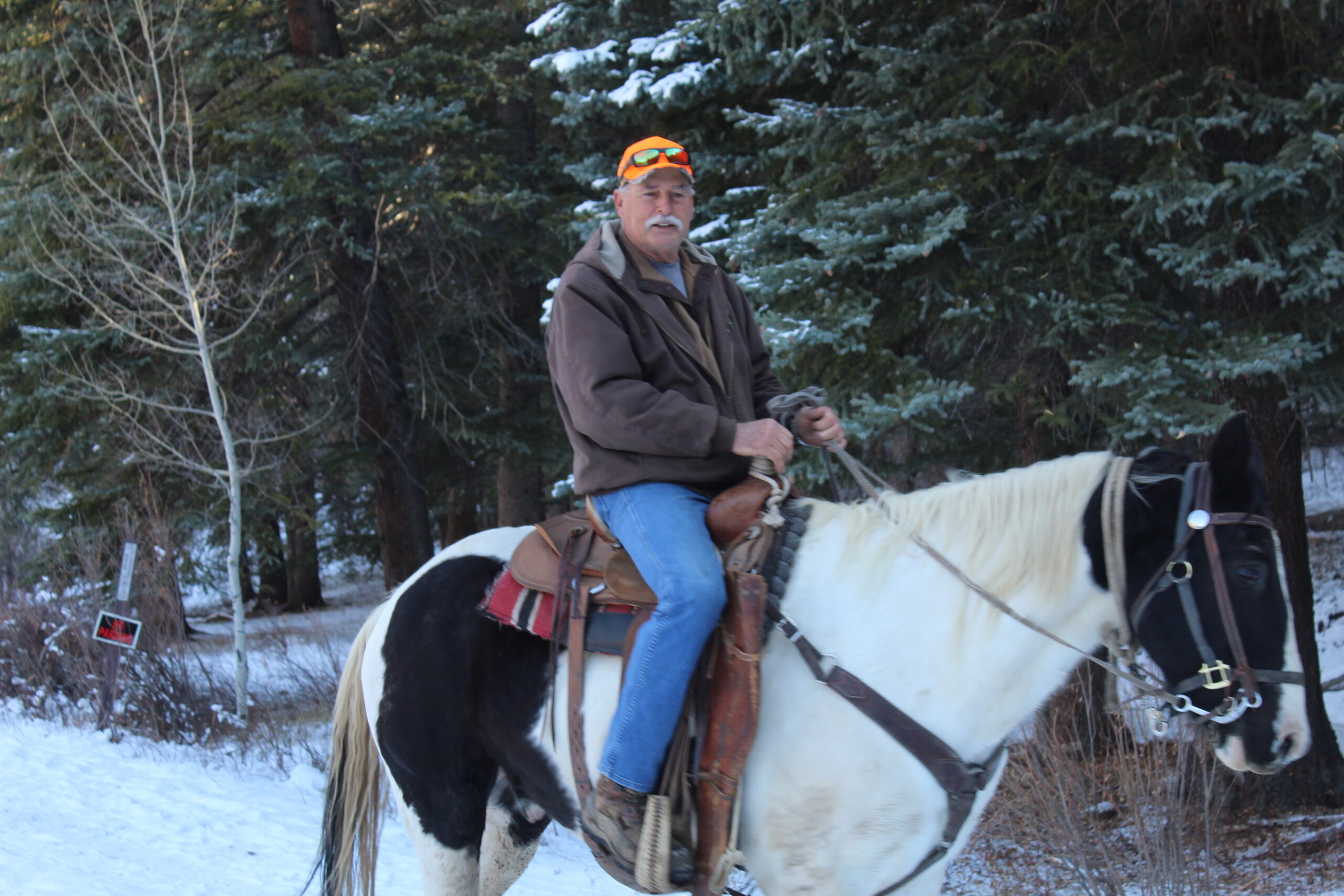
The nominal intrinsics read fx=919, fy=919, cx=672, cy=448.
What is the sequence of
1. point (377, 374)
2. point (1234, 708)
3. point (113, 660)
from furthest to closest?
point (377, 374) < point (113, 660) < point (1234, 708)

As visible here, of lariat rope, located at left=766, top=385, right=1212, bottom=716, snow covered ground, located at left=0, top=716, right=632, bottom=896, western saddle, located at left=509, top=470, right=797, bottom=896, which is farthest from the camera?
snow covered ground, located at left=0, top=716, right=632, bottom=896

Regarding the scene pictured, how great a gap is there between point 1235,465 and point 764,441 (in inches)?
46.1

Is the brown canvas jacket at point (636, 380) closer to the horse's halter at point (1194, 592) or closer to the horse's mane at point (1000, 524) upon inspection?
the horse's mane at point (1000, 524)

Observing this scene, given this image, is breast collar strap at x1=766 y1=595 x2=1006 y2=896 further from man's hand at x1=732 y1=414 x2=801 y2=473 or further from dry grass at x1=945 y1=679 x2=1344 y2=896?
dry grass at x1=945 y1=679 x2=1344 y2=896

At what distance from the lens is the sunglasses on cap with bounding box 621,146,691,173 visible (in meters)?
2.89

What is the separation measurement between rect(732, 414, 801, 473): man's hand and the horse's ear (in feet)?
3.49

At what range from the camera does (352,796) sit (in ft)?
11.6

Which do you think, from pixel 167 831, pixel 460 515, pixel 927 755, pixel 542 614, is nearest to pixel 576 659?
pixel 542 614

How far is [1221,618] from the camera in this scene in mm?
2164

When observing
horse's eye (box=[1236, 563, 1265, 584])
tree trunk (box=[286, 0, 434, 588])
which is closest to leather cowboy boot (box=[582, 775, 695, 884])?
horse's eye (box=[1236, 563, 1265, 584])

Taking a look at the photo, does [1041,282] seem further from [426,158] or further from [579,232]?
[426,158]

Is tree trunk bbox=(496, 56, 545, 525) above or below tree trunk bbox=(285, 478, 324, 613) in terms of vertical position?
above

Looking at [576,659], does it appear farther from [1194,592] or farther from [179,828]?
[179,828]

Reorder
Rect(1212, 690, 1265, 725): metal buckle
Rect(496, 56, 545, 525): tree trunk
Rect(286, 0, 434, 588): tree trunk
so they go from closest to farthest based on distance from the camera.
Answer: Rect(1212, 690, 1265, 725): metal buckle < Rect(286, 0, 434, 588): tree trunk < Rect(496, 56, 545, 525): tree trunk
